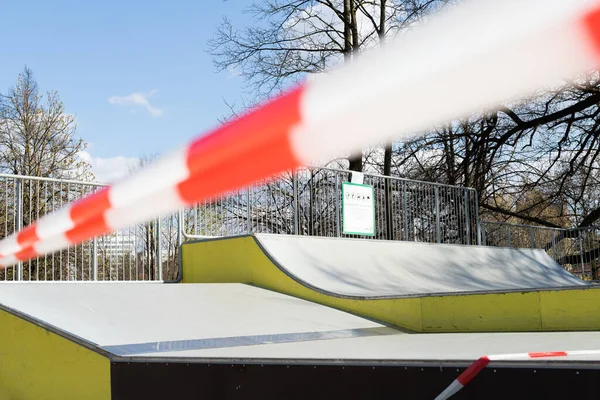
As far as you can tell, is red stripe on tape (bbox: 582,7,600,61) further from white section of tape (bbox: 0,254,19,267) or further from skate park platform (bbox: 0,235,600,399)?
white section of tape (bbox: 0,254,19,267)

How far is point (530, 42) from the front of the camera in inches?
86.0

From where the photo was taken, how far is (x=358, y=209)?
1302 centimetres

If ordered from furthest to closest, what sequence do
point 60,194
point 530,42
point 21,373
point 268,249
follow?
point 60,194, point 268,249, point 21,373, point 530,42

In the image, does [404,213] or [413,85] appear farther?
[404,213]

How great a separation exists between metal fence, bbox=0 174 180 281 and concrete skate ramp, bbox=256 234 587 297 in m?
2.49

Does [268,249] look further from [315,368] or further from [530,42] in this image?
[530,42]

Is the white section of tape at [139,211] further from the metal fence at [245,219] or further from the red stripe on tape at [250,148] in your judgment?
the red stripe on tape at [250,148]

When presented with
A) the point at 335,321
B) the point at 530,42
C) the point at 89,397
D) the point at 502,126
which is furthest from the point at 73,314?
the point at 502,126

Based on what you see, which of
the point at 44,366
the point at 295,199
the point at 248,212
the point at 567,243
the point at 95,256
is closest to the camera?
the point at 44,366

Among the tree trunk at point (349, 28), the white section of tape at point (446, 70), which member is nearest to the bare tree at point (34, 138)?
the tree trunk at point (349, 28)

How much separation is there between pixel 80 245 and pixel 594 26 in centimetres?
962

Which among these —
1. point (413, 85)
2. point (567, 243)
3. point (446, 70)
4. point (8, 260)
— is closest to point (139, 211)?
point (8, 260)

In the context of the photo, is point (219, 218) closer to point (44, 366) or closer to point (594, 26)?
point (44, 366)

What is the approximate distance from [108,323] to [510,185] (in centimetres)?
2066
